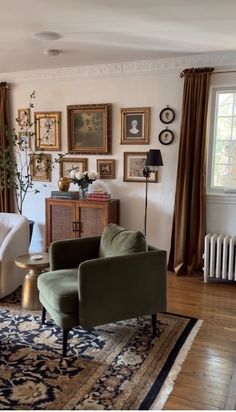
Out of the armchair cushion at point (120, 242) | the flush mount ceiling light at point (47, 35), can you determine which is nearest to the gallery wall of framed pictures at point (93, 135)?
the flush mount ceiling light at point (47, 35)

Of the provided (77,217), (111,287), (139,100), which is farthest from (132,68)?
(111,287)

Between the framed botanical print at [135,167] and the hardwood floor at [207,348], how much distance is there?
131 cm

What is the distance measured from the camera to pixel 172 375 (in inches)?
94.0

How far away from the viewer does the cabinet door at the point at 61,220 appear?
4625mm

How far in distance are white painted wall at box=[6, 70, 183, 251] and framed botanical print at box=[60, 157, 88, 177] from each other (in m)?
0.07

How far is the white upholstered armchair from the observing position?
11.7 ft

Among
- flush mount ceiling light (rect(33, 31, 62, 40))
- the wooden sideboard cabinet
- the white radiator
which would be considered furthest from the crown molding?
the white radiator

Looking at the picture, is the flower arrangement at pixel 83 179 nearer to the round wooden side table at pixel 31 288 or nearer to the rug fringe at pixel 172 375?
the round wooden side table at pixel 31 288

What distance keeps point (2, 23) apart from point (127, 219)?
265 centimetres

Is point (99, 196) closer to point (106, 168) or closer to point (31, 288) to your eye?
point (106, 168)

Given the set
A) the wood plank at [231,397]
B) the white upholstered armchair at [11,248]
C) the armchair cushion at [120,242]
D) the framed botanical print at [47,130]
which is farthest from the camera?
the framed botanical print at [47,130]

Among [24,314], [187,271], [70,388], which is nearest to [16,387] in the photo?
[70,388]

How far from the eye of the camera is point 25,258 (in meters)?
3.37

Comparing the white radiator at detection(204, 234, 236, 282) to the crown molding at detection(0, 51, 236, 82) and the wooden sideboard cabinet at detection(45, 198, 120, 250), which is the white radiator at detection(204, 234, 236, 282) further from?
the crown molding at detection(0, 51, 236, 82)
